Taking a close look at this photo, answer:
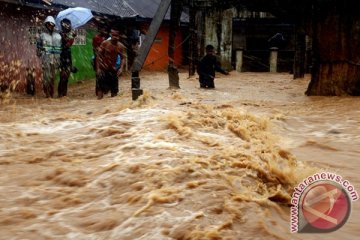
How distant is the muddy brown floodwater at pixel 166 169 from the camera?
2.94m

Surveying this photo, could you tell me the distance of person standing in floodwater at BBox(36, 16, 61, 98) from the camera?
10148mm

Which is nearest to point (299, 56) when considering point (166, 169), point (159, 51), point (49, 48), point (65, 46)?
point (159, 51)

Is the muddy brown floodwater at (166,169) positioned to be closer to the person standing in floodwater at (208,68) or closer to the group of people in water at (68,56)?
the group of people in water at (68,56)

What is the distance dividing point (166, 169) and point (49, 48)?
7.18 metres

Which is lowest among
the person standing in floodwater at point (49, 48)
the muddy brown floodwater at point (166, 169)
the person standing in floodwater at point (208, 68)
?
the muddy brown floodwater at point (166, 169)

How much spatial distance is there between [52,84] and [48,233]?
820 cm

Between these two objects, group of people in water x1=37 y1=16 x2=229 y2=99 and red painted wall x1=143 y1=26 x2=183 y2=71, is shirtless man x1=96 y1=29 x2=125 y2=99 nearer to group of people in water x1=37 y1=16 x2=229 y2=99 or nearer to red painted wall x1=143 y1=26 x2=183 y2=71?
group of people in water x1=37 y1=16 x2=229 y2=99

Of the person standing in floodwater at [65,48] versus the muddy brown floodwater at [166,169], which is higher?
the person standing in floodwater at [65,48]

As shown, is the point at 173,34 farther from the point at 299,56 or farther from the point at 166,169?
the point at 166,169

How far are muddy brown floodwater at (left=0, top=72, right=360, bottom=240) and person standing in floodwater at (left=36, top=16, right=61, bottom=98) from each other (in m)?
2.52

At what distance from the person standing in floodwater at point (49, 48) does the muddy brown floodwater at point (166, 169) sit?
252cm

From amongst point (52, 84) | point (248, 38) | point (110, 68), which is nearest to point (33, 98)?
point (52, 84)

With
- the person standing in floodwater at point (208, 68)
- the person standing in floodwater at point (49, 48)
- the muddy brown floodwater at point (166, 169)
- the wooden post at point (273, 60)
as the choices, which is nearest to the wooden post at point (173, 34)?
the person standing in floodwater at point (208, 68)

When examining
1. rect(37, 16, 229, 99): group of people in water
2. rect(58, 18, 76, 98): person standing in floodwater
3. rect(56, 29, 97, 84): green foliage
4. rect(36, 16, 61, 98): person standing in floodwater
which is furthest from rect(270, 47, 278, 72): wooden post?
rect(36, 16, 61, 98): person standing in floodwater
